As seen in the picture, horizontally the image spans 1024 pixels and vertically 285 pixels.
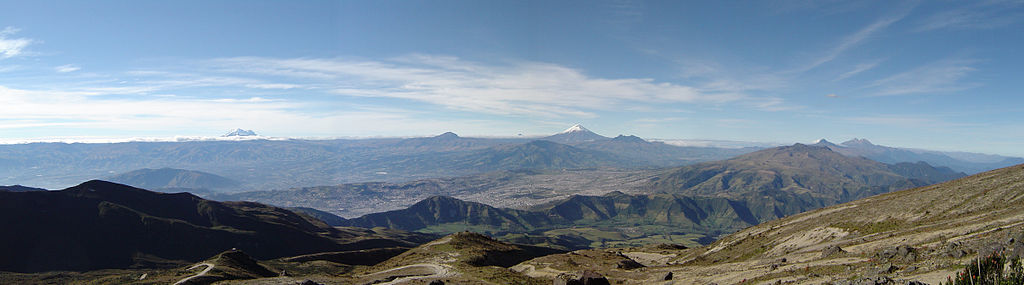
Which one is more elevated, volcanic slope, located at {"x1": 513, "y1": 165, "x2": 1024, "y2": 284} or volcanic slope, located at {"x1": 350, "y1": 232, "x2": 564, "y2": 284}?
volcanic slope, located at {"x1": 513, "y1": 165, "x2": 1024, "y2": 284}

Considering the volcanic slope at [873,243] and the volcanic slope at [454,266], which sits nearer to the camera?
the volcanic slope at [873,243]

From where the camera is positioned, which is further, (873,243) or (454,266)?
(454,266)

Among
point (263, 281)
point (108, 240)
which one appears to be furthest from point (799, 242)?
point (108, 240)

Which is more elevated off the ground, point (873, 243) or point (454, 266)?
point (873, 243)

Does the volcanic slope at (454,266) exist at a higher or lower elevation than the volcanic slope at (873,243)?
lower

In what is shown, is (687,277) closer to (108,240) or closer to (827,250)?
(827,250)

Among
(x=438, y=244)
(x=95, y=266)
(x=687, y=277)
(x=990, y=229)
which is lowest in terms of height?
(x=95, y=266)

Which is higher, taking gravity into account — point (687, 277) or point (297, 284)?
point (687, 277)

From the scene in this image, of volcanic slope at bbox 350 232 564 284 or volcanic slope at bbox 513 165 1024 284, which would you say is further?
volcanic slope at bbox 350 232 564 284
